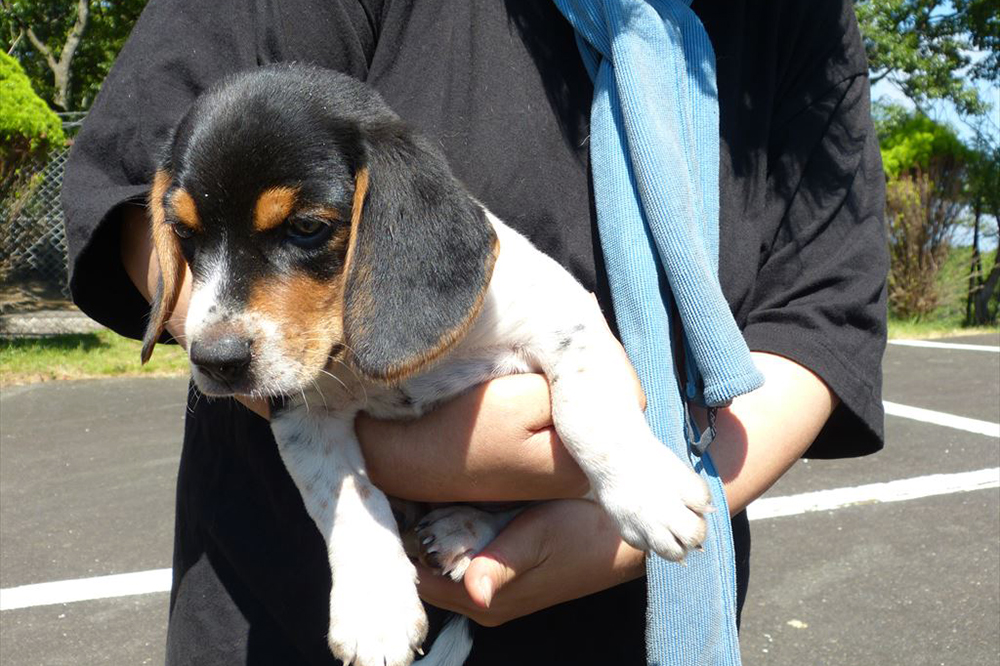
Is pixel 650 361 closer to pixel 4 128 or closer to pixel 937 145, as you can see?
pixel 4 128

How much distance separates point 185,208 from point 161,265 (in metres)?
0.14

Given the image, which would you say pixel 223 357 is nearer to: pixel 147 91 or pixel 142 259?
pixel 142 259

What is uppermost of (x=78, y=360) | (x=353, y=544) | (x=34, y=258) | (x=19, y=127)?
(x=19, y=127)

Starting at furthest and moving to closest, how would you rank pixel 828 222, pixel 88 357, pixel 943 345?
pixel 943 345
pixel 88 357
pixel 828 222

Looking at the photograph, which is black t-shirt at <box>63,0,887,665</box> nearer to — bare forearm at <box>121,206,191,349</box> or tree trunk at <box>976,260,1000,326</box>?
bare forearm at <box>121,206,191,349</box>

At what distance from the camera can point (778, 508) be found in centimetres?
625

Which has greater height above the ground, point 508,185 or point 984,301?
point 508,185

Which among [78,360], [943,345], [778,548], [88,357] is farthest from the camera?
[943,345]

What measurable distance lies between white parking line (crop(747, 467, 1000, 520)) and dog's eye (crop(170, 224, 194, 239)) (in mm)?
4794

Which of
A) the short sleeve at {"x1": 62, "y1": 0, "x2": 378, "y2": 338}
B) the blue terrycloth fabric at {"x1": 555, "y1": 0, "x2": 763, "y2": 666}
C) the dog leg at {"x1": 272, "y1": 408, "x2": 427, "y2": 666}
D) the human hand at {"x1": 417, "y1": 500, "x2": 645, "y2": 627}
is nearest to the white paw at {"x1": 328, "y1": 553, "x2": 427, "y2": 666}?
the dog leg at {"x1": 272, "y1": 408, "x2": 427, "y2": 666}

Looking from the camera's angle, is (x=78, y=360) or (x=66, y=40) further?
(x=66, y=40)

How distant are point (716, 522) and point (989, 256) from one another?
574 inches

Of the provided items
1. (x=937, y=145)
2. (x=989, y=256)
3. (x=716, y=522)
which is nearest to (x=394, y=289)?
(x=716, y=522)

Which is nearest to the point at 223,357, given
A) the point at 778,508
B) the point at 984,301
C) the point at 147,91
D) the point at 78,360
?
the point at 147,91
